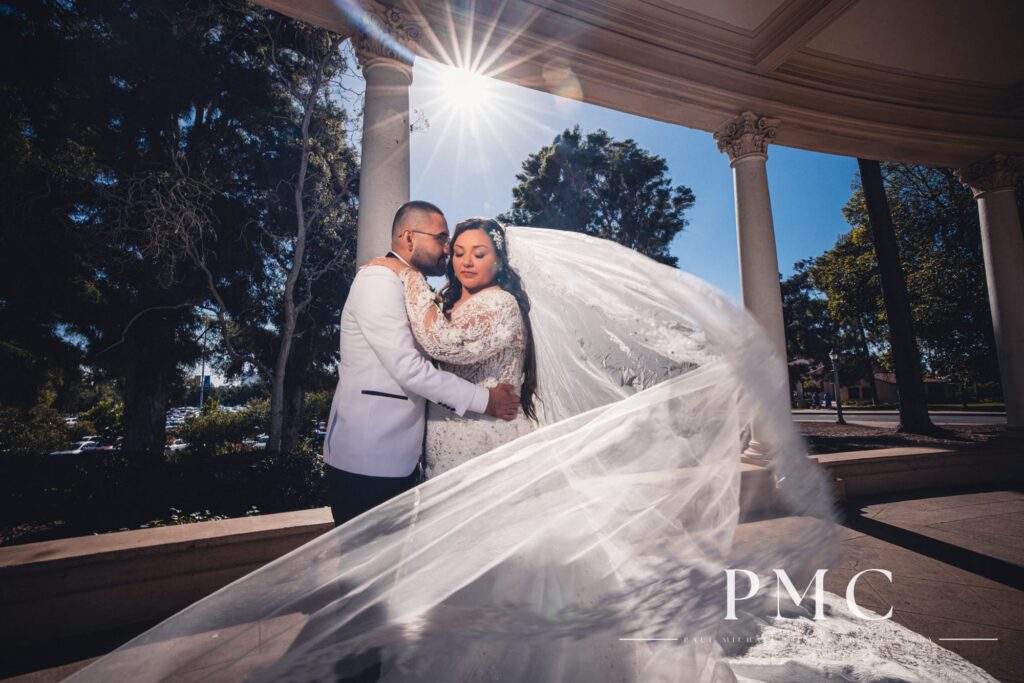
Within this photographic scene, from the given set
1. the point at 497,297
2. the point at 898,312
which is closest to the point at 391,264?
the point at 497,297

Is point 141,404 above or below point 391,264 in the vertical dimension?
below

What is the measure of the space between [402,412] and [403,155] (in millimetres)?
2805

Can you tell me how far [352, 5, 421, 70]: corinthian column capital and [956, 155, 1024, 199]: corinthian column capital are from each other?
9.02 metres

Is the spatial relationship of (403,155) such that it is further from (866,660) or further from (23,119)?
(23,119)

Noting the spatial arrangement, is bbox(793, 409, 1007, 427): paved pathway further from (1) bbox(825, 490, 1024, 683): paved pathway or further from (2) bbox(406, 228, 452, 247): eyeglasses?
(2) bbox(406, 228, 452, 247): eyeglasses

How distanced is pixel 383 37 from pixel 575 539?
4.58 metres

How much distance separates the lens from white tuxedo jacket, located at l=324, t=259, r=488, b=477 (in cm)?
179

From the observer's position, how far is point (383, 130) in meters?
3.84

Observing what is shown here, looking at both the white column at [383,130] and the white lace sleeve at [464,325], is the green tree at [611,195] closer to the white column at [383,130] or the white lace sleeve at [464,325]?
the white column at [383,130]

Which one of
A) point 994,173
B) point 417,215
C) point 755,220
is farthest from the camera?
point 994,173

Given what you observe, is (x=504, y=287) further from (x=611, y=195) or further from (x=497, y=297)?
(x=611, y=195)

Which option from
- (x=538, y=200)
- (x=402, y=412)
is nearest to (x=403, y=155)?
(x=402, y=412)

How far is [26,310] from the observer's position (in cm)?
862

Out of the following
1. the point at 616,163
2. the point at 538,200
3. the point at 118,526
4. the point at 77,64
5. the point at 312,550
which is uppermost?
the point at 616,163
